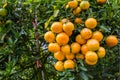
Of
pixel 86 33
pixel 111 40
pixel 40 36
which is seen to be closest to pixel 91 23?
pixel 86 33

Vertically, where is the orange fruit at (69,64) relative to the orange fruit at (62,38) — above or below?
below

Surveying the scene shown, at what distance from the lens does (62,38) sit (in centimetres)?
180

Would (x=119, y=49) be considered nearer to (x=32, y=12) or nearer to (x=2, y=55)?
(x=32, y=12)

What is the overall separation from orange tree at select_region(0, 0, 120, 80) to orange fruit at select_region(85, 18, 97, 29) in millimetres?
46

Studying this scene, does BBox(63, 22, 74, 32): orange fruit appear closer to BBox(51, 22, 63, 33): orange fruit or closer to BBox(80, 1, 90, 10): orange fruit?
BBox(51, 22, 63, 33): orange fruit

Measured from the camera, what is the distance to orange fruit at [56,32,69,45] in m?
1.80

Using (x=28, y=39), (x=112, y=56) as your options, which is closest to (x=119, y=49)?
(x=112, y=56)

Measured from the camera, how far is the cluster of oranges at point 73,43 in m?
1.80

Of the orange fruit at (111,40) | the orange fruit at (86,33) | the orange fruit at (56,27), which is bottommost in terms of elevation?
the orange fruit at (111,40)

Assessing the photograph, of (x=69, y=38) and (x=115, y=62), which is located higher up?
(x=69, y=38)

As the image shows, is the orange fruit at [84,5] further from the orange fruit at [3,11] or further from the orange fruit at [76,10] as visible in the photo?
the orange fruit at [3,11]

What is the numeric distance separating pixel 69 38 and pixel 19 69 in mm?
525

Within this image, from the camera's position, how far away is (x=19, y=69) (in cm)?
223

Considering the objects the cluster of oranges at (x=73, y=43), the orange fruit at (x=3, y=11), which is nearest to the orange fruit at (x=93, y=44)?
the cluster of oranges at (x=73, y=43)
